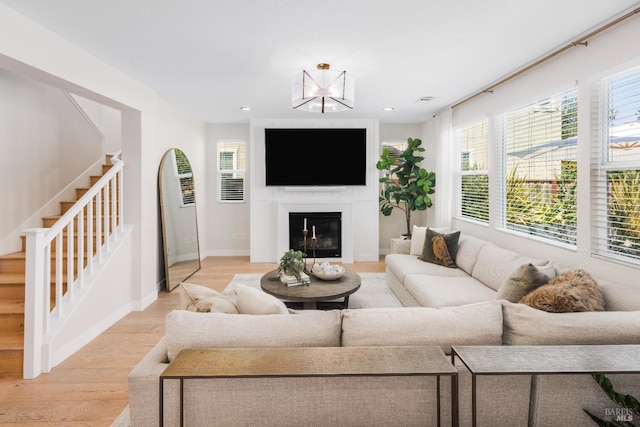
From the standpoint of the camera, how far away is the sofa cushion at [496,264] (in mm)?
3057

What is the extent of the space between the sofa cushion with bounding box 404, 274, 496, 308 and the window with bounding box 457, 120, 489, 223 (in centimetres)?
137

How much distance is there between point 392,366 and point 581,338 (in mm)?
962

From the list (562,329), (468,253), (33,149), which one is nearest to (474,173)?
(468,253)

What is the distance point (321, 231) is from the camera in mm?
6156

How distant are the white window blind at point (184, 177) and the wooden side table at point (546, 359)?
181 inches

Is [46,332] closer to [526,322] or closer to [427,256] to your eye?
[526,322]

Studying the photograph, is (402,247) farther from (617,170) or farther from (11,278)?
(11,278)

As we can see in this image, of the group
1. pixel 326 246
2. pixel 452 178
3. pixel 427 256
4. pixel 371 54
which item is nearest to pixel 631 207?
pixel 427 256

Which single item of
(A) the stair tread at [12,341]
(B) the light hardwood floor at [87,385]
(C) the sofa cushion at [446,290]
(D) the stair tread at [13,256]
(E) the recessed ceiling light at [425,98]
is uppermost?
(E) the recessed ceiling light at [425,98]

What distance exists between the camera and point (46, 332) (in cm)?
265

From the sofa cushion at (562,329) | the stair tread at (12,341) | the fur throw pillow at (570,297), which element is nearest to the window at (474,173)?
the fur throw pillow at (570,297)

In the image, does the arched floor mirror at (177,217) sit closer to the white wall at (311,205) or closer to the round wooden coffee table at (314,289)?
the white wall at (311,205)

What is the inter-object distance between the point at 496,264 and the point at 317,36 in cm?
257

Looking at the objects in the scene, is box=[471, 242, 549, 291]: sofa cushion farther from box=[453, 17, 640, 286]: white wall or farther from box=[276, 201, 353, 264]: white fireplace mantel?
box=[276, 201, 353, 264]: white fireplace mantel
